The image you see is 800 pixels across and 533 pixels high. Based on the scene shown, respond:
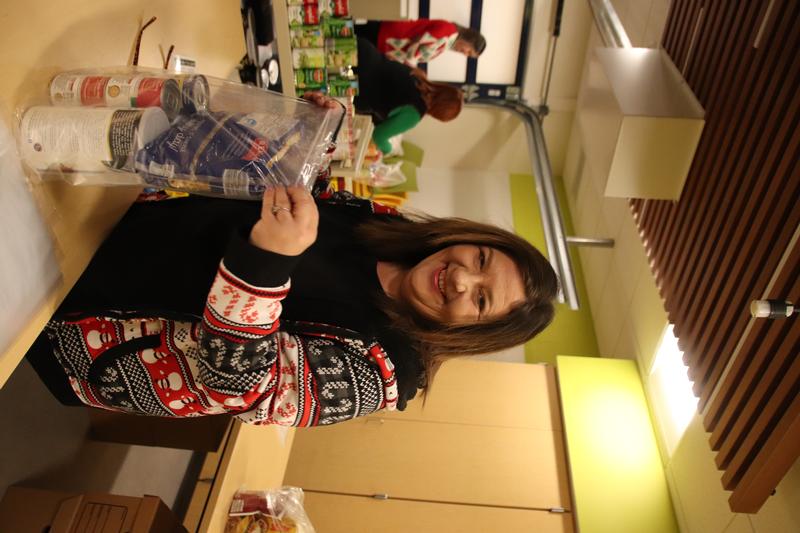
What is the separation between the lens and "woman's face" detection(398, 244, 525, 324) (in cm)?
111

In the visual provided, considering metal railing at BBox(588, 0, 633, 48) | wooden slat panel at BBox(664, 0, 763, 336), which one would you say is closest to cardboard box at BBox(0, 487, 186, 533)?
wooden slat panel at BBox(664, 0, 763, 336)

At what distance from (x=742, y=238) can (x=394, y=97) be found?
5.42 ft

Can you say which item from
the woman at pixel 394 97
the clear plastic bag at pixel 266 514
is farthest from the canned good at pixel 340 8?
the clear plastic bag at pixel 266 514

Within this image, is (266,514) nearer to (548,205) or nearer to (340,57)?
(340,57)

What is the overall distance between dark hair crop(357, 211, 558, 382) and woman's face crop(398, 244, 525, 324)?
20 millimetres

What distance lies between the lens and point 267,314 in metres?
0.86

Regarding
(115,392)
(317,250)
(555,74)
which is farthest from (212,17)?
(555,74)

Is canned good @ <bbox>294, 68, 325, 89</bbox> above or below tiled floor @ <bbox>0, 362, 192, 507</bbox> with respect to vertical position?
above

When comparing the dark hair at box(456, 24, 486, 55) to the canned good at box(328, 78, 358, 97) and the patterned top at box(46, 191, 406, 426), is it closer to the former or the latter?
the canned good at box(328, 78, 358, 97)

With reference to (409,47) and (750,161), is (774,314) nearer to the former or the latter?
(750,161)

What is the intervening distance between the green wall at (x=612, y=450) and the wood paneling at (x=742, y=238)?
58 cm

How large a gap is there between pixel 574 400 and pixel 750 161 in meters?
1.22

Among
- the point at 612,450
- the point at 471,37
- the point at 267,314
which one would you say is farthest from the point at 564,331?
the point at 267,314

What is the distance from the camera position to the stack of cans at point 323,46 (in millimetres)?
2037
